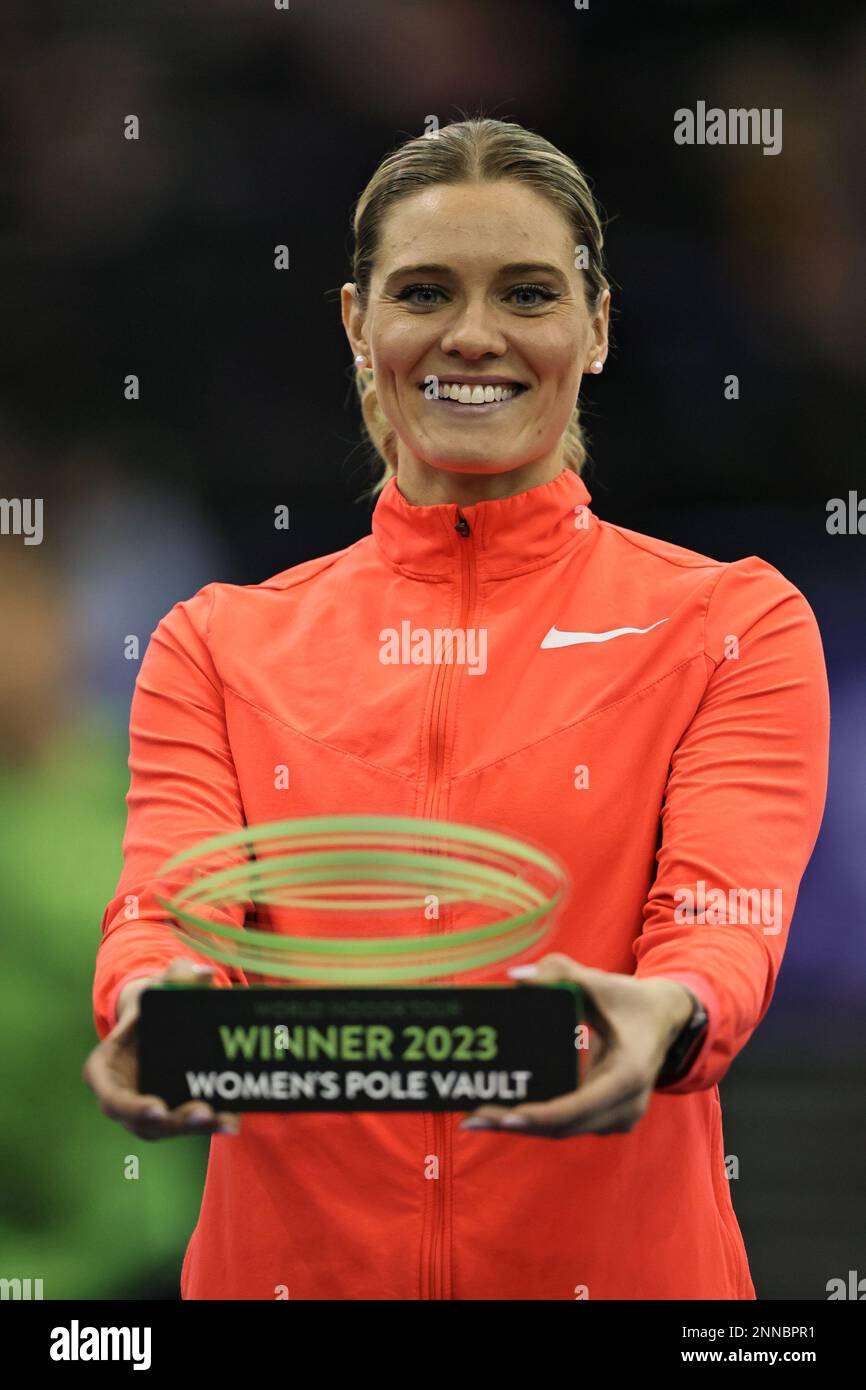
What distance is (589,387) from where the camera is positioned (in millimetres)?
1503

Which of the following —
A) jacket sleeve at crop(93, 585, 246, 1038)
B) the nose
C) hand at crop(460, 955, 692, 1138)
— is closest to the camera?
hand at crop(460, 955, 692, 1138)

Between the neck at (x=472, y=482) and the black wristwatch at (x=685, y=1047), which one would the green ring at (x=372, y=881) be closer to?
the black wristwatch at (x=685, y=1047)

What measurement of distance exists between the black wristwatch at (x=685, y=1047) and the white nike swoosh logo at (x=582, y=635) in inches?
12.5

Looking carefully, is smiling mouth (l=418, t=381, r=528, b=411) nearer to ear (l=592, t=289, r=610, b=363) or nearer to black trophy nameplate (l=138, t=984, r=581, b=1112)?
ear (l=592, t=289, r=610, b=363)

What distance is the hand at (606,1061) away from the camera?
906 millimetres

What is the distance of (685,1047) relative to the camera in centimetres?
96

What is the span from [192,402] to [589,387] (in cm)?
38

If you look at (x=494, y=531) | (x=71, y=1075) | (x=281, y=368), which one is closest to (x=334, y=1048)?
(x=494, y=531)

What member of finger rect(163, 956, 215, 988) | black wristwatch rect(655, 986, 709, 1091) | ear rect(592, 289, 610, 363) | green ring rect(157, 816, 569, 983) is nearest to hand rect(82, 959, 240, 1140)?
finger rect(163, 956, 215, 988)

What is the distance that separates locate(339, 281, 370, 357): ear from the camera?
1308 millimetres

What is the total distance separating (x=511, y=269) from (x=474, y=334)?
0.06m

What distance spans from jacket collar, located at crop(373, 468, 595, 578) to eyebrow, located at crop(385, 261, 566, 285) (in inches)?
6.4

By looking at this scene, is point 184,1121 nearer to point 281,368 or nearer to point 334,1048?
point 334,1048
